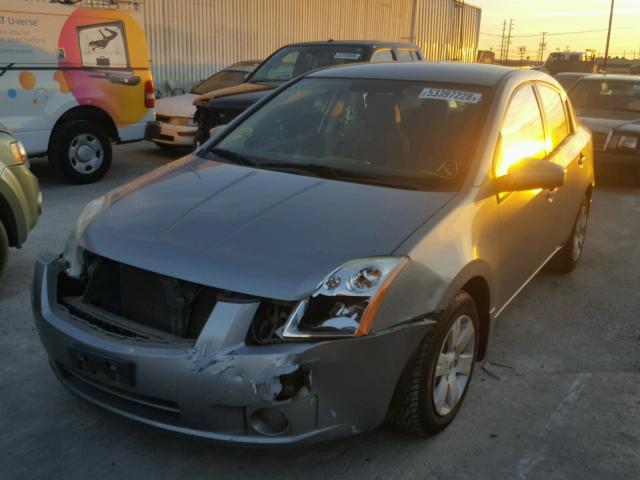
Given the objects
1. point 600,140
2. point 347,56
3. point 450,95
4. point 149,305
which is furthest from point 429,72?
point 600,140

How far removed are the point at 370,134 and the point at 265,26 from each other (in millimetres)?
16262

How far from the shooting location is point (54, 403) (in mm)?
3273

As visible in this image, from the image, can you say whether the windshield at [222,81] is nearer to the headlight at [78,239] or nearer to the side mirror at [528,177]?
the headlight at [78,239]

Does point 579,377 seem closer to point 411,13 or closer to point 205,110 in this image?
point 205,110

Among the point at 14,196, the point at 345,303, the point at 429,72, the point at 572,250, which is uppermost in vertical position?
the point at 429,72

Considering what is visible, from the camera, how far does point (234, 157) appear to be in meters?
3.87

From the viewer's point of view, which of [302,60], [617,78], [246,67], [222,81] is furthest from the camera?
[246,67]

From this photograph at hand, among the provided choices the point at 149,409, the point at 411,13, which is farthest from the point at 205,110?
the point at 411,13

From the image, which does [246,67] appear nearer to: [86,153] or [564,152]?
[86,153]

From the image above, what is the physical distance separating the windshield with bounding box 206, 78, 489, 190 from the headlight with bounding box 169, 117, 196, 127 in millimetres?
6021

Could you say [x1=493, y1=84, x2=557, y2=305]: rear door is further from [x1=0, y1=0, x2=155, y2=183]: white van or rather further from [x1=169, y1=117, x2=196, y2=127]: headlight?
[x1=169, y1=117, x2=196, y2=127]: headlight

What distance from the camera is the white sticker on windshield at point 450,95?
3.75 m

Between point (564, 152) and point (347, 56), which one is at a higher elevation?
point (347, 56)

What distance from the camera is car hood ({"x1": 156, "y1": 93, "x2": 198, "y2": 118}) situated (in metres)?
10.1
